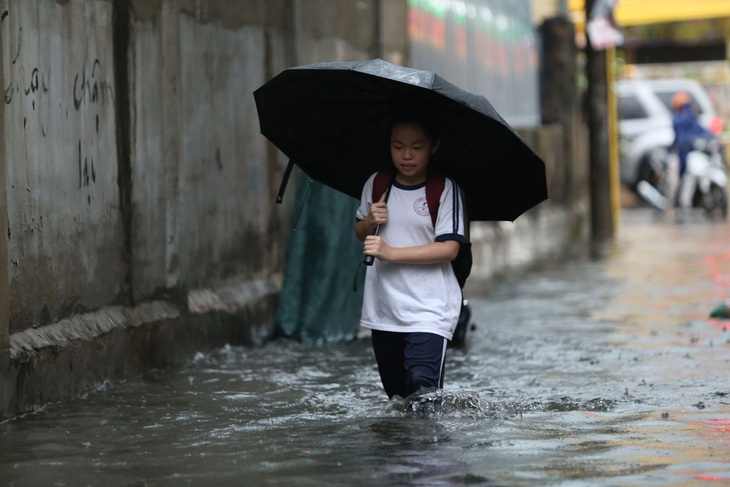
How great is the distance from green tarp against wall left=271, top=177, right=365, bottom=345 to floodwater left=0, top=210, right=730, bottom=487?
9.2 inches

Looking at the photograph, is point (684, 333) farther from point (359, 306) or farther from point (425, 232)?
point (425, 232)

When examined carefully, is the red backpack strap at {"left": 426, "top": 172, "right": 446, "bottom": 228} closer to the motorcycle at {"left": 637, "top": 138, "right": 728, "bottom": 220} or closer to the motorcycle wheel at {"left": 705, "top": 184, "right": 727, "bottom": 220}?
the motorcycle at {"left": 637, "top": 138, "right": 728, "bottom": 220}

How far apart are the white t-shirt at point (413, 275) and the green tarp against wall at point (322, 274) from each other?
3389mm

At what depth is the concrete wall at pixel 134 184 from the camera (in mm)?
6875

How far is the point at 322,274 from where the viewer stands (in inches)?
390

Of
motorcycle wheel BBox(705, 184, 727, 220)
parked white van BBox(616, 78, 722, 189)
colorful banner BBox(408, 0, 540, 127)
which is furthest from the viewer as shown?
parked white van BBox(616, 78, 722, 189)

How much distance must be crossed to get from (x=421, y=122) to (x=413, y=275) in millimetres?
648

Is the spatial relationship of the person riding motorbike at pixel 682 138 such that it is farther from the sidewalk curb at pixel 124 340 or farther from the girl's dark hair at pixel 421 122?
the girl's dark hair at pixel 421 122

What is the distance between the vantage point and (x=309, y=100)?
656cm

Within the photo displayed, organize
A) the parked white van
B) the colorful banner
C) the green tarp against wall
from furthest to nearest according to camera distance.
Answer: the parked white van
the colorful banner
the green tarp against wall

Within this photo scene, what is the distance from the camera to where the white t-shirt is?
20.6ft

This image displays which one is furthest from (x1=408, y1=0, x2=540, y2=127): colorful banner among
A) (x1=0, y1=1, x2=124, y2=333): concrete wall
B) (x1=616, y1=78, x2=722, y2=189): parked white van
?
(x1=0, y1=1, x2=124, y2=333): concrete wall

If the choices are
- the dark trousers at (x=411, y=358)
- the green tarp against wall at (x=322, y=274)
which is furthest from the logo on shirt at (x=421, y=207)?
the green tarp against wall at (x=322, y=274)

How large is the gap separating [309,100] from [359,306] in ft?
11.6
